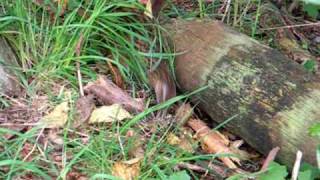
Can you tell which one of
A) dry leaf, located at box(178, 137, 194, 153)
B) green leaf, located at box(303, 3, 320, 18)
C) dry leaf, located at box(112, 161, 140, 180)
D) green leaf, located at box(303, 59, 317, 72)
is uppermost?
green leaf, located at box(303, 3, 320, 18)

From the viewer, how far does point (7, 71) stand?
2.49m

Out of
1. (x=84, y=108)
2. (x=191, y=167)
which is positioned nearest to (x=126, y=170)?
(x=191, y=167)

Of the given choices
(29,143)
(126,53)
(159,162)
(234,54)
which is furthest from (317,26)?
(29,143)

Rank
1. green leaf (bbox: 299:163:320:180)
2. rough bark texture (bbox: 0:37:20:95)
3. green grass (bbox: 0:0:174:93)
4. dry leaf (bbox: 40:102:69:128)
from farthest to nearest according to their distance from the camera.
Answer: green grass (bbox: 0:0:174:93) → rough bark texture (bbox: 0:37:20:95) → dry leaf (bbox: 40:102:69:128) → green leaf (bbox: 299:163:320:180)

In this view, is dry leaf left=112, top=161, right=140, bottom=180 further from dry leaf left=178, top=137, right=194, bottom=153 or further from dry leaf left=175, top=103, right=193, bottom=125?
dry leaf left=175, top=103, right=193, bottom=125

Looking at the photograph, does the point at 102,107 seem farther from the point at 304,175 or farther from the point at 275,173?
the point at 304,175

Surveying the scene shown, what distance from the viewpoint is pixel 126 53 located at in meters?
2.67

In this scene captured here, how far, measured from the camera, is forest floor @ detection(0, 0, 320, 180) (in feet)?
7.24

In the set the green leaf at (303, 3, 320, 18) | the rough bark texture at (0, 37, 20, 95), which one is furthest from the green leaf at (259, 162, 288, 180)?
the green leaf at (303, 3, 320, 18)

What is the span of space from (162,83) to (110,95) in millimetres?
242

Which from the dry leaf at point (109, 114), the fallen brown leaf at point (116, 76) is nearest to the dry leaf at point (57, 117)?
the dry leaf at point (109, 114)

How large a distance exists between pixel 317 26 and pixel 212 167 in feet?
5.14

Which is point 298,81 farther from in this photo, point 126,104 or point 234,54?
point 126,104

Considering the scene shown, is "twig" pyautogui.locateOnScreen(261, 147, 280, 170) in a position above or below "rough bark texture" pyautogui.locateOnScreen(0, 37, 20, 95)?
below
